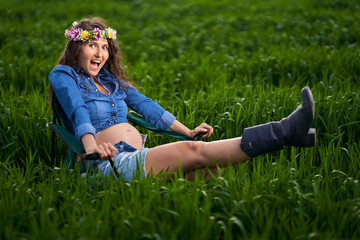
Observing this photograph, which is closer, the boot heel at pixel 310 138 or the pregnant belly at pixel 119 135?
the boot heel at pixel 310 138

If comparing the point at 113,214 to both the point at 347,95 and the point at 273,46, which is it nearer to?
the point at 347,95

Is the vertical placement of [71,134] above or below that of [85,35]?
below

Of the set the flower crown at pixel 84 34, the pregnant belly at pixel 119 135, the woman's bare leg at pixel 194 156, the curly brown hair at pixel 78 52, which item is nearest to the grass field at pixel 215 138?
the woman's bare leg at pixel 194 156

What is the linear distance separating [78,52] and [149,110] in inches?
25.3

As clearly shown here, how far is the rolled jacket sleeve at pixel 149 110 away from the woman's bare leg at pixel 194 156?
1.31 feet

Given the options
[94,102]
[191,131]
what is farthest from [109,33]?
[191,131]

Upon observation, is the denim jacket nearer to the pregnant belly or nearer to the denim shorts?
the pregnant belly

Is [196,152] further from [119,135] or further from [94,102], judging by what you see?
[94,102]

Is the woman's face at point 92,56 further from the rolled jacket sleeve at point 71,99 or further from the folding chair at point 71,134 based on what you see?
the folding chair at point 71,134

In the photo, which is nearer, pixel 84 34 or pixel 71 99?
pixel 71 99

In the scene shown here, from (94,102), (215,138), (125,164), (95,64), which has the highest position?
(95,64)

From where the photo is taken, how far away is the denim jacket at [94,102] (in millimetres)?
2925

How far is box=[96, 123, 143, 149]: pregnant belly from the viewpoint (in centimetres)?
309

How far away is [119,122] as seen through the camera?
3.21m
